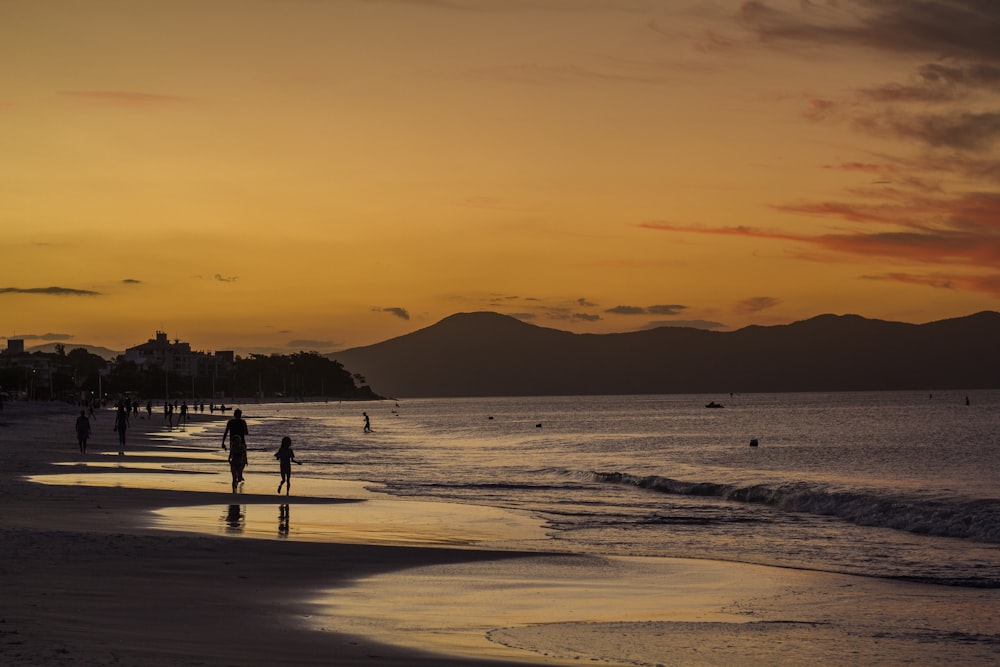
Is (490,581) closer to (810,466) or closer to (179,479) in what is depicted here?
(179,479)

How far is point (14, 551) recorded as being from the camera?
1576 cm

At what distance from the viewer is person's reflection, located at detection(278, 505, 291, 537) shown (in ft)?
70.3

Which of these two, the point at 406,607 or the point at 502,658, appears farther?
the point at 406,607

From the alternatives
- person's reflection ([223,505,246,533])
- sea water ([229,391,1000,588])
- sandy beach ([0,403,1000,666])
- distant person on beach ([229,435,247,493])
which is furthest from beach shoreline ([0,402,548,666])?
distant person on beach ([229,435,247,493])

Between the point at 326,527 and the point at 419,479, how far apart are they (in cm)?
1805

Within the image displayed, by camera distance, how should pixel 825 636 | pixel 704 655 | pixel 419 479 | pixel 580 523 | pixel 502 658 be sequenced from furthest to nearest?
pixel 419 479 → pixel 580 523 → pixel 825 636 → pixel 704 655 → pixel 502 658

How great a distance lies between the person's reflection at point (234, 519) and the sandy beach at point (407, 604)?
0.29 metres

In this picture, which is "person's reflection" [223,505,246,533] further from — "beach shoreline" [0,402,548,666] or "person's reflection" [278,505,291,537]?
"beach shoreline" [0,402,548,666]

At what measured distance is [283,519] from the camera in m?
24.1

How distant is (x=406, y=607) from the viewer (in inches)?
554

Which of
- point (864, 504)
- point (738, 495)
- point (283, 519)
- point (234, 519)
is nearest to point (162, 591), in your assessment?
point (234, 519)

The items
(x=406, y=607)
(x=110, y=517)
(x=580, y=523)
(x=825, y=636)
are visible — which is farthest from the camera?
(x=580, y=523)

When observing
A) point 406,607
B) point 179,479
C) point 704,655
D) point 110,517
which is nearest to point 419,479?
point 179,479

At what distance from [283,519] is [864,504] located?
1800 cm
